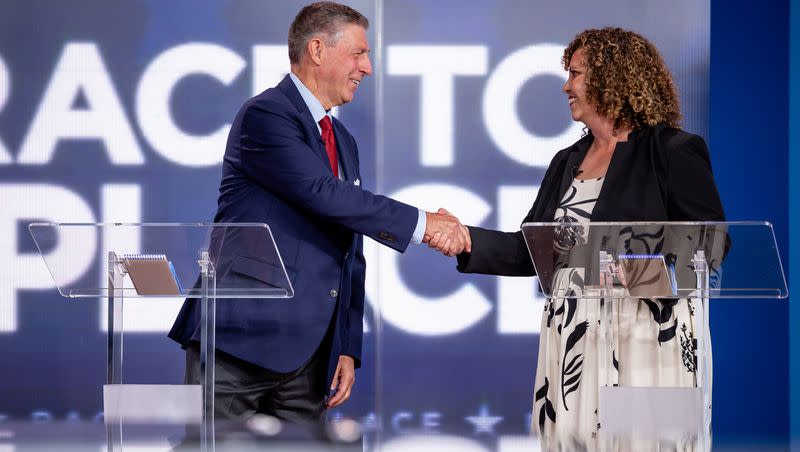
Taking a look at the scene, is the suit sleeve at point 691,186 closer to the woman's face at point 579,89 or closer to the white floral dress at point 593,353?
the white floral dress at point 593,353

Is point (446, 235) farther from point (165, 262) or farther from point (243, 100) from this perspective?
point (243, 100)

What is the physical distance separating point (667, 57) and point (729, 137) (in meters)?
0.59

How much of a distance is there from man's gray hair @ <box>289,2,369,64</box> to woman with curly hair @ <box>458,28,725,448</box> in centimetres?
70

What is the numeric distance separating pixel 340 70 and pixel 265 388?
0.97 meters

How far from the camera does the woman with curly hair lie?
251 centimetres

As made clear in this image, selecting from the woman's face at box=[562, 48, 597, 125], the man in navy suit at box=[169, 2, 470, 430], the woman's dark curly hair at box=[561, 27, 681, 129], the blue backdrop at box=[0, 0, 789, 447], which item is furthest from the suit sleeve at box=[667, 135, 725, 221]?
the blue backdrop at box=[0, 0, 789, 447]

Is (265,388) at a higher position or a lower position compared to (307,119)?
lower

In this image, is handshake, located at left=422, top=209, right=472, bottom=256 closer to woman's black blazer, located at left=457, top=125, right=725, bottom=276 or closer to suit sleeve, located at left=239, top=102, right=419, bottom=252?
suit sleeve, located at left=239, top=102, right=419, bottom=252

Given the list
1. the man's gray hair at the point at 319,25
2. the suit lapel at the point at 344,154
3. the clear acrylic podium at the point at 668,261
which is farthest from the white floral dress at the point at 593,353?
the man's gray hair at the point at 319,25

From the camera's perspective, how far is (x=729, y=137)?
15.2 ft

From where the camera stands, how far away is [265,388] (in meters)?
2.86

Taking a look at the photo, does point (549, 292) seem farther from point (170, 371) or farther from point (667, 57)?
point (667, 57)

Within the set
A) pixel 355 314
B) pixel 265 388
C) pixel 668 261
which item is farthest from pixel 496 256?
pixel 668 261

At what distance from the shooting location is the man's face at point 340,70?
3.16 metres
